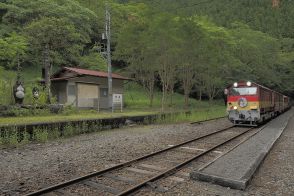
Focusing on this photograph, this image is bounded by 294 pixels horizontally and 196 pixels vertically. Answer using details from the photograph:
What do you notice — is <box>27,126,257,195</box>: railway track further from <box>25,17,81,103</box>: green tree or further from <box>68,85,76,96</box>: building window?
<box>25,17,81,103</box>: green tree

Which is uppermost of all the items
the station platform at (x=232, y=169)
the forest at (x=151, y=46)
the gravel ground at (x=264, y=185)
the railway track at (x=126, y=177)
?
the forest at (x=151, y=46)

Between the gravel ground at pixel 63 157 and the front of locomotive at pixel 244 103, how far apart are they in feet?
22.8

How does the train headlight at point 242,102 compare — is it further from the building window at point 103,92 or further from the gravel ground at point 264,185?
the building window at point 103,92

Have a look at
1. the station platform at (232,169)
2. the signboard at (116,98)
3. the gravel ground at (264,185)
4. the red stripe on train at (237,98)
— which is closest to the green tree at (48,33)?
the signboard at (116,98)

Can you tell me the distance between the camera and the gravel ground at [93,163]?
22.8ft

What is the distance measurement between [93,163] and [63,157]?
1.22 meters

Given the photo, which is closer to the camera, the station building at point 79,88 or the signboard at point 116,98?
the signboard at point 116,98

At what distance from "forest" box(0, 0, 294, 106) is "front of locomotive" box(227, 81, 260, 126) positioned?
18.5ft

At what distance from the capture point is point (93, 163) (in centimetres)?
932

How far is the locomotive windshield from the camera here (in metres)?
20.8

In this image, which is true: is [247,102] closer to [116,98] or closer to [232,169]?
[116,98]

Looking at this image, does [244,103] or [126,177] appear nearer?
[126,177]

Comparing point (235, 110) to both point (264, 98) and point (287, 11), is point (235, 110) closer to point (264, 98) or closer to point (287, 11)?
point (264, 98)

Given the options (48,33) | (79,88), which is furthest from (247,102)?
(48,33)
